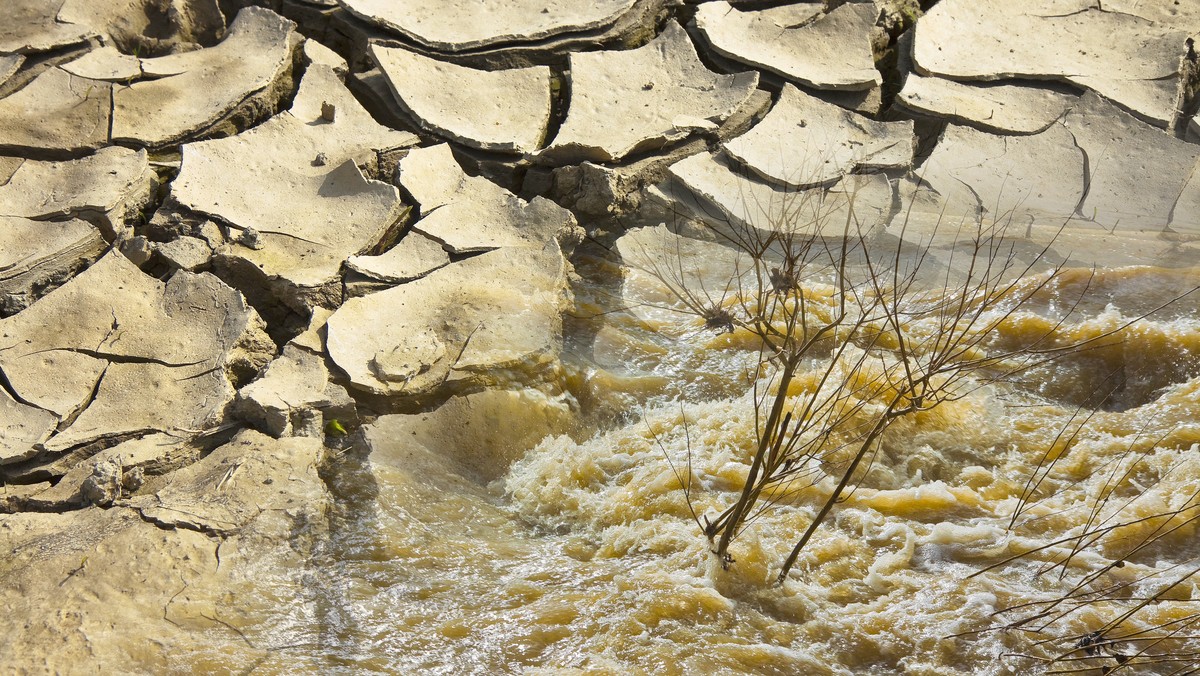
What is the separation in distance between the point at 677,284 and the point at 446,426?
34.0 inches

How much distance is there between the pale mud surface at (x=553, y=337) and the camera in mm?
1970

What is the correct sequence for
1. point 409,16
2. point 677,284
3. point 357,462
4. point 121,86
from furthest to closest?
point 409,16 → point 121,86 → point 677,284 → point 357,462

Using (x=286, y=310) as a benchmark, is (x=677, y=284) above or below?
above

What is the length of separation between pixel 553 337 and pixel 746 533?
787 mm

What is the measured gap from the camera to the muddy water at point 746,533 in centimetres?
193

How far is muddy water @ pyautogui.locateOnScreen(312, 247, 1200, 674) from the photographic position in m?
1.93

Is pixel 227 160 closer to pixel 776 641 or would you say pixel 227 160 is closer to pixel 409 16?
pixel 409 16

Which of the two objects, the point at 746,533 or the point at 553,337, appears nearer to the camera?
the point at 746,533

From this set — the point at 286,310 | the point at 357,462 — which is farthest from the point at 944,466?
the point at 286,310

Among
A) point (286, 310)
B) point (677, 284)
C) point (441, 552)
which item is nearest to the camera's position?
point (441, 552)

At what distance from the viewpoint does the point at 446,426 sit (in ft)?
7.95

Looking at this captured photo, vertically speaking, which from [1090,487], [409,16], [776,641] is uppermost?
[1090,487]

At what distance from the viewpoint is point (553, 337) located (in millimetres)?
2664

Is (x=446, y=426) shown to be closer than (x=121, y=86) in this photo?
Yes
